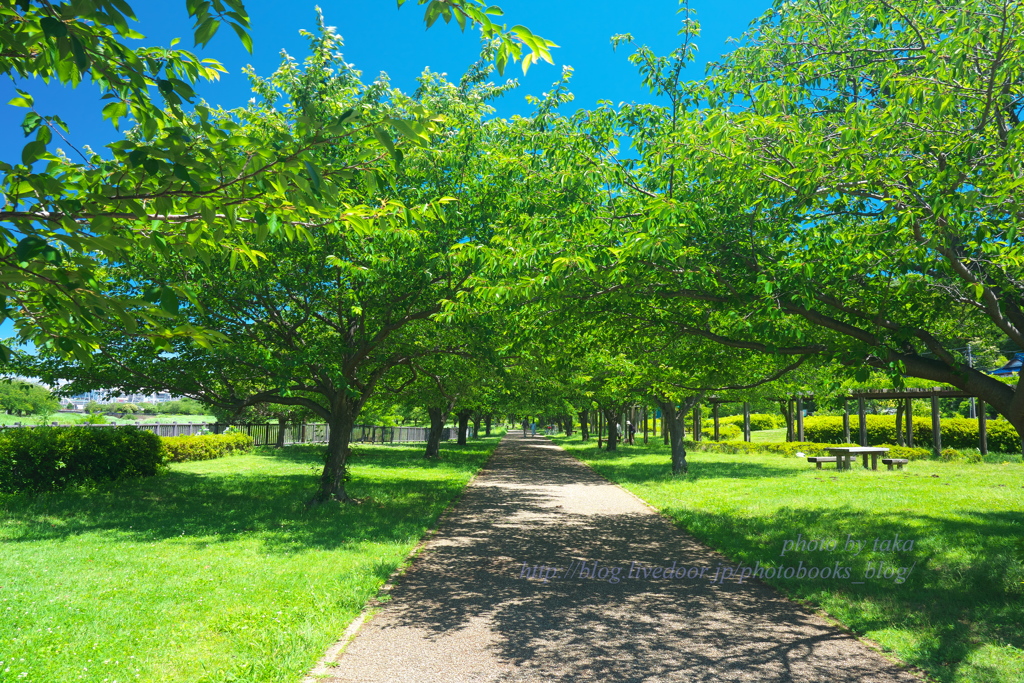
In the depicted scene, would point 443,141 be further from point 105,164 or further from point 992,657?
point 992,657

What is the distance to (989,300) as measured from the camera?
6.59m

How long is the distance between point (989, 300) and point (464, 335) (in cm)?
842

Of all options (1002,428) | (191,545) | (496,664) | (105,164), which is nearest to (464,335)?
(191,545)

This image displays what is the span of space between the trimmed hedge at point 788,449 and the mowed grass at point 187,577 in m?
21.1

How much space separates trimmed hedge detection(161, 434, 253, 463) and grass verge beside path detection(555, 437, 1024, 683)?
17812 mm

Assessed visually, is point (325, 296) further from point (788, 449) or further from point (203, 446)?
point (788, 449)

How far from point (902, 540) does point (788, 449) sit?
24.1m

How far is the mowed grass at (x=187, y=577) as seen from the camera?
4980 mm

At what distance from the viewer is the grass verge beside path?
224 inches

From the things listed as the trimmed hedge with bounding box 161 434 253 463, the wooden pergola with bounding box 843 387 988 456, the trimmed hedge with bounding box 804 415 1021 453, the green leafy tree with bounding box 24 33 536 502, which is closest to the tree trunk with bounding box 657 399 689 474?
the wooden pergola with bounding box 843 387 988 456

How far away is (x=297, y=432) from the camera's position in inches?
1686

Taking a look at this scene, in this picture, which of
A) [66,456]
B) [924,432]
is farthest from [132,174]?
[924,432]

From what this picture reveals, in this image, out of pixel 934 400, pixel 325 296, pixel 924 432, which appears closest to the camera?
pixel 325 296

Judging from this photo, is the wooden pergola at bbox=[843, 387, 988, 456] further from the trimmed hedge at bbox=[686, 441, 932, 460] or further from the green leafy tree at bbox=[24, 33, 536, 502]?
the green leafy tree at bbox=[24, 33, 536, 502]
